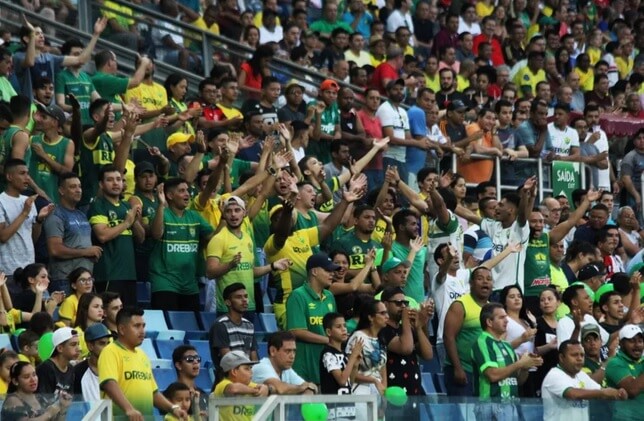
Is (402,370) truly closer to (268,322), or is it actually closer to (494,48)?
(268,322)

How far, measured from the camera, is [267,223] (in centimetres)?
1636

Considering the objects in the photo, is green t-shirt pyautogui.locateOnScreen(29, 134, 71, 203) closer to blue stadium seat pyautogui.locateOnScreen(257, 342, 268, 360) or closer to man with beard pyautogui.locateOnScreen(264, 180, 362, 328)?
man with beard pyautogui.locateOnScreen(264, 180, 362, 328)

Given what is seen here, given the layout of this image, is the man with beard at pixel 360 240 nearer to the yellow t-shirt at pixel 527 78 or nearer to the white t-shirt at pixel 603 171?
the white t-shirt at pixel 603 171

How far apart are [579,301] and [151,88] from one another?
522 centimetres

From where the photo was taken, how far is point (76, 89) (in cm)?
1727

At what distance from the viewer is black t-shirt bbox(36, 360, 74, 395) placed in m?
11.8

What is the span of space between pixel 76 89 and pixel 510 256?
4.58 metres

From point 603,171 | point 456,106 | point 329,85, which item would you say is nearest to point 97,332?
point 329,85

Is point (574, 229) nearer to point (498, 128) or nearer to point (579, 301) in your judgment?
point (498, 128)

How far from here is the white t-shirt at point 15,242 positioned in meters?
14.2

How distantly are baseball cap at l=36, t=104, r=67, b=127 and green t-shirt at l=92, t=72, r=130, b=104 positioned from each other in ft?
3.49

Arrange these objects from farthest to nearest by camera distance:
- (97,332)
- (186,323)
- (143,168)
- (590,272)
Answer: (590,272) → (143,168) → (186,323) → (97,332)

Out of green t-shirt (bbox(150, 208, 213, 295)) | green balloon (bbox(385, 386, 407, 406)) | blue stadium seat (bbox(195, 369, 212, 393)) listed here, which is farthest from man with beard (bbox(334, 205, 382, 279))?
green balloon (bbox(385, 386, 407, 406))

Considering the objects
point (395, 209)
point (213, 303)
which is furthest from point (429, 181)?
point (213, 303)
